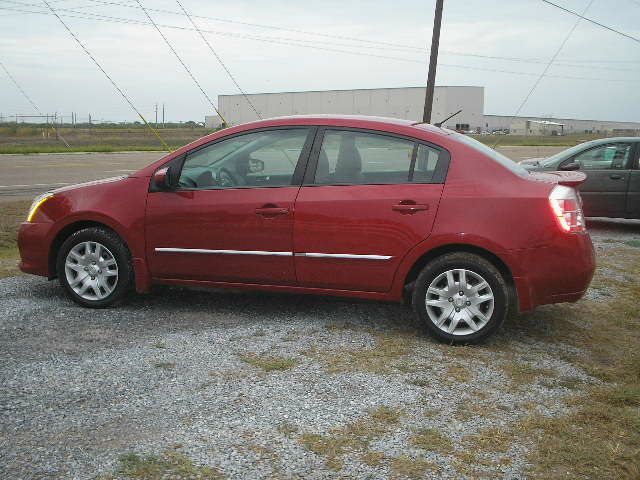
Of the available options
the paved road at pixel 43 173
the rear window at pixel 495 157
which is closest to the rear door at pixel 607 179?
the rear window at pixel 495 157

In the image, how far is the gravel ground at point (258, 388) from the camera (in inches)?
136

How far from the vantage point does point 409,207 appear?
208 inches

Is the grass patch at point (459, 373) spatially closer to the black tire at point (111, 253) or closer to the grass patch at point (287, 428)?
the grass patch at point (287, 428)

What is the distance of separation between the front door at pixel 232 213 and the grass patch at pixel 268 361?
91cm

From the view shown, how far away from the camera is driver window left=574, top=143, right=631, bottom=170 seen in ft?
37.5

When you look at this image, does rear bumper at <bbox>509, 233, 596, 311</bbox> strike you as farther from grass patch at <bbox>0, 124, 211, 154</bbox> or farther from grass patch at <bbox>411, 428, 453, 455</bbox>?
grass patch at <bbox>0, 124, 211, 154</bbox>

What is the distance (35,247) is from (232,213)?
1.82 m

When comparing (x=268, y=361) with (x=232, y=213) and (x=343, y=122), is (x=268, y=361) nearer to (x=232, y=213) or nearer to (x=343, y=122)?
(x=232, y=213)

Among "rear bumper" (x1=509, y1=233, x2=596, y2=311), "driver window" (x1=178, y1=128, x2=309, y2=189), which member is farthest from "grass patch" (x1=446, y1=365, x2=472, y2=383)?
"driver window" (x1=178, y1=128, x2=309, y2=189)

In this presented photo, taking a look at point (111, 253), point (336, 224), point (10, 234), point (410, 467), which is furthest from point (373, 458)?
point (10, 234)

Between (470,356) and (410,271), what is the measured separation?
2.53 feet

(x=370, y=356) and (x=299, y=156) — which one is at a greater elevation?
(x=299, y=156)

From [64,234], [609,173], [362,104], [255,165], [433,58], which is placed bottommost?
[64,234]

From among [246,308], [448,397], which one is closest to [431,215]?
[448,397]
